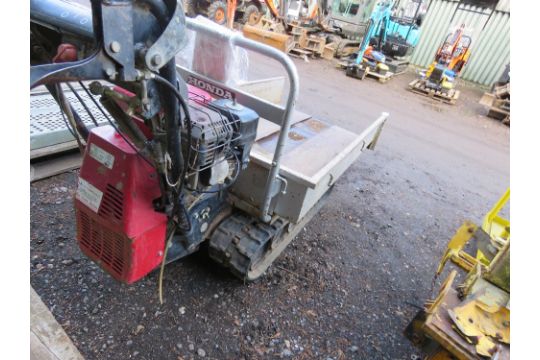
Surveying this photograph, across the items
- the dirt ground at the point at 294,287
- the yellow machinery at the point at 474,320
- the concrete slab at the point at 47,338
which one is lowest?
the dirt ground at the point at 294,287

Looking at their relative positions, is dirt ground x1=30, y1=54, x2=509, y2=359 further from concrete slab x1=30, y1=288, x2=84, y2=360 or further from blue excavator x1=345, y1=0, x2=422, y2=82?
blue excavator x1=345, y1=0, x2=422, y2=82

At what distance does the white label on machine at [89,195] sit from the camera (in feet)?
5.05

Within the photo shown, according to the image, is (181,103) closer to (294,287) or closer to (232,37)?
(232,37)

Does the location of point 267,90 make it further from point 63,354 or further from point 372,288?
point 63,354

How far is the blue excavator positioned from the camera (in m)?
8.54

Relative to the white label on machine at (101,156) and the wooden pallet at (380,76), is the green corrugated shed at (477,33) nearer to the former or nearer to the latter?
the wooden pallet at (380,76)

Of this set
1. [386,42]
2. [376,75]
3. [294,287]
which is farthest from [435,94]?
[294,287]

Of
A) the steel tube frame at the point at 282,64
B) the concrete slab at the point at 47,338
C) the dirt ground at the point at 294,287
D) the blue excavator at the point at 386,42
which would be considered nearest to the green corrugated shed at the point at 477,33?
the blue excavator at the point at 386,42

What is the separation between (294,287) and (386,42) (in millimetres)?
9374

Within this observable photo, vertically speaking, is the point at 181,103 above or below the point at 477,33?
below

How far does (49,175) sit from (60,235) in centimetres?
71

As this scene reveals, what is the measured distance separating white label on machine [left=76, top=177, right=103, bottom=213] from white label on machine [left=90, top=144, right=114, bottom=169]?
13 centimetres

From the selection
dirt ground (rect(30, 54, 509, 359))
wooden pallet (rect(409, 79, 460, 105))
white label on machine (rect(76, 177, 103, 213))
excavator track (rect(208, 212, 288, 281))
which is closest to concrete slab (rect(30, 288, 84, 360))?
dirt ground (rect(30, 54, 509, 359))

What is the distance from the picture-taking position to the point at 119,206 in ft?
4.83
